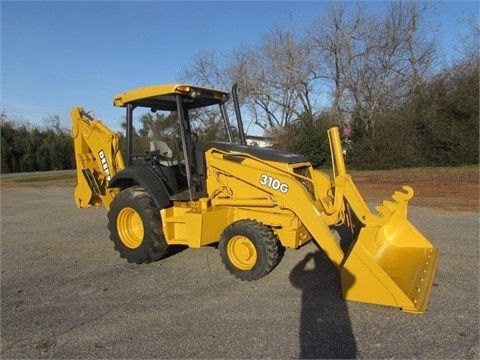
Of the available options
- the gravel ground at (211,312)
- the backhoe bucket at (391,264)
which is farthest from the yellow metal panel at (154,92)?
the backhoe bucket at (391,264)

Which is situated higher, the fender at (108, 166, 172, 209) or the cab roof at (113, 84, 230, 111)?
the cab roof at (113, 84, 230, 111)

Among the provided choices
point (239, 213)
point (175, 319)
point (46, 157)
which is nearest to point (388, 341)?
point (175, 319)

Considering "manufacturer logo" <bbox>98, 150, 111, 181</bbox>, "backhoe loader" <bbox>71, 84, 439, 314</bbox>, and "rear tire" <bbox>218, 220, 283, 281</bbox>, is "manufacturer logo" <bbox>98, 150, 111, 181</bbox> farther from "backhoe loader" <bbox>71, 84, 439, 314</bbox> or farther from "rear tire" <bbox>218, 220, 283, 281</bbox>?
"rear tire" <bbox>218, 220, 283, 281</bbox>

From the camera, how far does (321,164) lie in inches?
875

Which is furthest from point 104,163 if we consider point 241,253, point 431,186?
point 431,186

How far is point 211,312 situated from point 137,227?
2.36m

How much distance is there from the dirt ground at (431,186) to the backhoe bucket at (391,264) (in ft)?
16.6

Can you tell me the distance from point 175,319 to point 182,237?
68.1 inches

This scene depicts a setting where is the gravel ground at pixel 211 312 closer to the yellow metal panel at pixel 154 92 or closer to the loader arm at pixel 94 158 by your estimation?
the loader arm at pixel 94 158

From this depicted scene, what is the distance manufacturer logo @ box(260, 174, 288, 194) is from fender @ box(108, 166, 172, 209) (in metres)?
1.43

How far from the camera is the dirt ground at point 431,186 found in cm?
1050

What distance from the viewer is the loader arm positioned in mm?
6629

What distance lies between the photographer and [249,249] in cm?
500

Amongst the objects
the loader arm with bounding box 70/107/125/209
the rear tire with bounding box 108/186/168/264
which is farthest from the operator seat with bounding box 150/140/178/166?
the loader arm with bounding box 70/107/125/209
